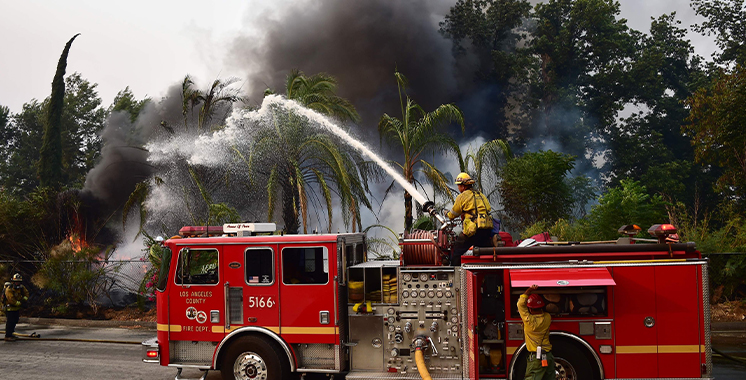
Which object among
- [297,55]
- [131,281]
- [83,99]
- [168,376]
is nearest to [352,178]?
[131,281]

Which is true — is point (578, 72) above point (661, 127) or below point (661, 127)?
above

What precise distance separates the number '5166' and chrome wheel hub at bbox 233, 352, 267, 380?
2.38 feet

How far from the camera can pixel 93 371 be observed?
1016 cm

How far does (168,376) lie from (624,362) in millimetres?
7479

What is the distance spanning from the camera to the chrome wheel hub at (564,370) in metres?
7.11

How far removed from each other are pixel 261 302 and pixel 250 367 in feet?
3.17

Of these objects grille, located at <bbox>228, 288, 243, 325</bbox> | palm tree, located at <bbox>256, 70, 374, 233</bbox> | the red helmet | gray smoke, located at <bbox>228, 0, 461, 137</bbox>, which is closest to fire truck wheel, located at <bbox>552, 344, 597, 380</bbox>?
the red helmet

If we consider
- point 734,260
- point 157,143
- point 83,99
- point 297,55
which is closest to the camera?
point 734,260

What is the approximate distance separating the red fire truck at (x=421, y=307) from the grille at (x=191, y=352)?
0.05 feet

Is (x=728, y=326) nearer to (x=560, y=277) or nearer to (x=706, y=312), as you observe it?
(x=706, y=312)

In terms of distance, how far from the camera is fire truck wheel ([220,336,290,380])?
8.00m

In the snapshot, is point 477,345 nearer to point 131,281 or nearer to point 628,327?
point 628,327

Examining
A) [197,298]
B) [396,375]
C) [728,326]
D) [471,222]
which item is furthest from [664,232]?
[728,326]

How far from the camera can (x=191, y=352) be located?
836cm
